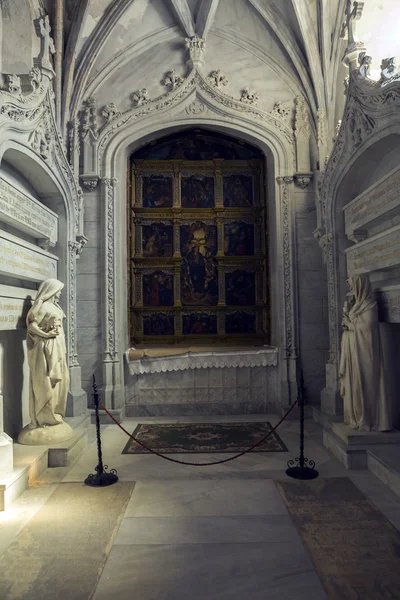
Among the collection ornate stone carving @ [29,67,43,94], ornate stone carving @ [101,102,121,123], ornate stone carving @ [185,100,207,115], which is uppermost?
ornate stone carving @ [185,100,207,115]

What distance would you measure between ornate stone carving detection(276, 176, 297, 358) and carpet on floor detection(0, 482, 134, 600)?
468 centimetres

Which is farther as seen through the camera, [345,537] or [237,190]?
[237,190]

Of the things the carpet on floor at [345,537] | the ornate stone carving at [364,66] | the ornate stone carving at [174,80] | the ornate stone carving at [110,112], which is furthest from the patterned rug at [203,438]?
the ornate stone carving at [174,80]

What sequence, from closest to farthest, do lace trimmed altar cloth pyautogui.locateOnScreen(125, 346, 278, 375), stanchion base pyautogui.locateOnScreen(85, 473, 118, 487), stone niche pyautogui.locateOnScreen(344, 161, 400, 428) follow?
stanchion base pyautogui.locateOnScreen(85, 473, 118, 487) < stone niche pyautogui.locateOnScreen(344, 161, 400, 428) < lace trimmed altar cloth pyautogui.locateOnScreen(125, 346, 278, 375)

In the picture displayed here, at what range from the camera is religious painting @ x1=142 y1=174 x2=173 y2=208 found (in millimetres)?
9852

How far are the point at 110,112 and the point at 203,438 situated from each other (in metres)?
6.42

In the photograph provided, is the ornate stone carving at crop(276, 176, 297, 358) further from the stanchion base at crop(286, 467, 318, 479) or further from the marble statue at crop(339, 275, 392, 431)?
the stanchion base at crop(286, 467, 318, 479)

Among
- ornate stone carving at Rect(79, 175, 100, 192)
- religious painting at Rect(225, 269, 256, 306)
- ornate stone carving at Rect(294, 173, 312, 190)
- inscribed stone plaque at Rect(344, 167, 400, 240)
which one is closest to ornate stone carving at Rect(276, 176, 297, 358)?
ornate stone carving at Rect(294, 173, 312, 190)

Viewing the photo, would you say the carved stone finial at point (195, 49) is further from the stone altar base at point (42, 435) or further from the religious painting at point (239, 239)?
the stone altar base at point (42, 435)

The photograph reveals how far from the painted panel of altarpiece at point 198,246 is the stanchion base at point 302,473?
4.60m

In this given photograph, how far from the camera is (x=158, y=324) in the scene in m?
9.77

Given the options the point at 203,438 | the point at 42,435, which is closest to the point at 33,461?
the point at 42,435

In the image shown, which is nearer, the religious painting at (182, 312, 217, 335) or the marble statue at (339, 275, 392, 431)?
the marble statue at (339, 275, 392, 431)

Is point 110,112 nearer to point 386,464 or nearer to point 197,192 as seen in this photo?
point 197,192
